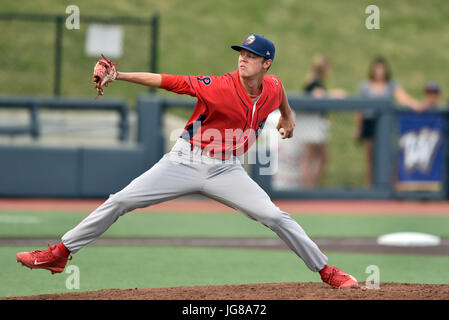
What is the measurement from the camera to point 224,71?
2747 cm

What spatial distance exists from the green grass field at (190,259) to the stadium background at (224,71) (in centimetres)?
1

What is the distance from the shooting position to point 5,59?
25.0 meters

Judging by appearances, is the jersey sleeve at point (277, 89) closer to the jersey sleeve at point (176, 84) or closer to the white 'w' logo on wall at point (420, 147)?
the jersey sleeve at point (176, 84)

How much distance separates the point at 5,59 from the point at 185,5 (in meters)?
8.45

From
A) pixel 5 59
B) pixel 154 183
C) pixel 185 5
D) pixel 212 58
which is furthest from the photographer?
pixel 185 5

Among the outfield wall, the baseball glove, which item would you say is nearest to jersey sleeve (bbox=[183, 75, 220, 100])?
the baseball glove

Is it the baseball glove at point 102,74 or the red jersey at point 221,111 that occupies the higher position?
the baseball glove at point 102,74

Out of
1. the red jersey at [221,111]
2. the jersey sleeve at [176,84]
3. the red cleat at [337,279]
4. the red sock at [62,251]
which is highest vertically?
the jersey sleeve at [176,84]

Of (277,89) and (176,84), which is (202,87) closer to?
(176,84)

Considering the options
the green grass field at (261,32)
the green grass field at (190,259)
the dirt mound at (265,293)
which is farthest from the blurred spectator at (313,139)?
the dirt mound at (265,293)

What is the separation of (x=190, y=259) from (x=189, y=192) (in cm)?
250

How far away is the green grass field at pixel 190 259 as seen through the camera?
7.28 metres
